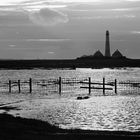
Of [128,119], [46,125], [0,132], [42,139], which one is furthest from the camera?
[128,119]

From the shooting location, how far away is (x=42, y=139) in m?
15.4

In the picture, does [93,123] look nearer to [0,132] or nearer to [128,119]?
[128,119]

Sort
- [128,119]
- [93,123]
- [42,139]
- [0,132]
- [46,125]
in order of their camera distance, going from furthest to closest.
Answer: [128,119] → [93,123] → [46,125] → [0,132] → [42,139]

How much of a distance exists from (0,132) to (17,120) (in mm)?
5174

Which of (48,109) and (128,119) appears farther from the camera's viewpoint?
(48,109)

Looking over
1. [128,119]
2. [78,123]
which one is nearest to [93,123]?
[78,123]

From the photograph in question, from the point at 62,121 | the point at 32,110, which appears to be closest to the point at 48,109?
the point at 32,110

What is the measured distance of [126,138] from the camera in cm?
1551

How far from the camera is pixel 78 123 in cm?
2419

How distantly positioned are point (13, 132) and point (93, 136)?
3.56 metres

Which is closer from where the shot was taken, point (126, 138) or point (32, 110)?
point (126, 138)

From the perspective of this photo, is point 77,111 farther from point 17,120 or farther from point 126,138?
point 126,138

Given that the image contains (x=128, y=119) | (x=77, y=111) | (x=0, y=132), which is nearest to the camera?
(x=0, y=132)

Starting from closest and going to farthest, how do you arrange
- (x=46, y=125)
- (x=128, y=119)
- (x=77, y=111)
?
1. (x=46, y=125)
2. (x=128, y=119)
3. (x=77, y=111)
